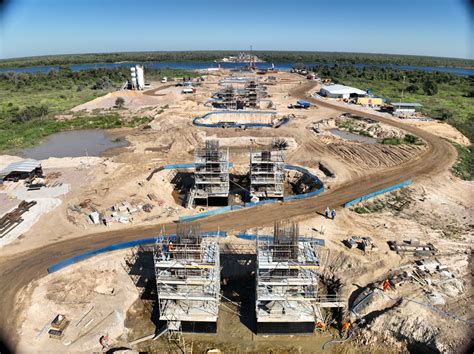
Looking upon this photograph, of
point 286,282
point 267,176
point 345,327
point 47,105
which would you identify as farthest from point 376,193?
point 47,105

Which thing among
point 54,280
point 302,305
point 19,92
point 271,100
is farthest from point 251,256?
point 19,92

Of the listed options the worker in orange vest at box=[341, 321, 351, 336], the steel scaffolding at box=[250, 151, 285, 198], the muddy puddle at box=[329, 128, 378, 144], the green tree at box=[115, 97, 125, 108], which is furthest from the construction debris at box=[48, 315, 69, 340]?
the green tree at box=[115, 97, 125, 108]

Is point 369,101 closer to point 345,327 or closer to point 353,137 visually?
point 353,137

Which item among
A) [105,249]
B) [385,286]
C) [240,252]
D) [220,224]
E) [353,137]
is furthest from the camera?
[353,137]

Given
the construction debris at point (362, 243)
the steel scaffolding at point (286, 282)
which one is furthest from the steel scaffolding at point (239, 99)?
the steel scaffolding at point (286, 282)

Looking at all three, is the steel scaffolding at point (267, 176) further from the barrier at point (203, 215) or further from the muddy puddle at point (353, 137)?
the muddy puddle at point (353, 137)

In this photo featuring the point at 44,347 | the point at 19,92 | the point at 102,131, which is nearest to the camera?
the point at 44,347

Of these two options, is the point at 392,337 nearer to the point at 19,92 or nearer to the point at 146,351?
the point at 146,351
